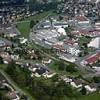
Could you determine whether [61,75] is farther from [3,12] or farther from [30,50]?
[3,12]

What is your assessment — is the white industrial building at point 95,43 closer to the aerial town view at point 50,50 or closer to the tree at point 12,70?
the aerial town view at point 50,50

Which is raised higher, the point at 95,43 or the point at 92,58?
the point at 95,43

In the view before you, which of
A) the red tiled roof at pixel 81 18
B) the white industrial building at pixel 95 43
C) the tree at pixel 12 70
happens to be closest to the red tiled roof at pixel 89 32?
the white industrial building at pixel 95 43

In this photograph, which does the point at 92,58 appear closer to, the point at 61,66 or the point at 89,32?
the point at 61,66

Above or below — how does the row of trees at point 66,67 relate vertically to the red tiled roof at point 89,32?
below

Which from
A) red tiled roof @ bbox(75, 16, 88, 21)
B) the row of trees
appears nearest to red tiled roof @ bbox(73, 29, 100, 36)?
red tiled roof @ bbox(75, 16, 88, 21)


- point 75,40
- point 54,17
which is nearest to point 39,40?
point 75,40

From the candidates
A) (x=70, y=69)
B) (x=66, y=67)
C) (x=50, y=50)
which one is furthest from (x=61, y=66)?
(x=50, y=50)

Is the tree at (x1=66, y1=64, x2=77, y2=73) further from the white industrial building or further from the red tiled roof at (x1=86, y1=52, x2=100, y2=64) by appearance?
the white industrial building
